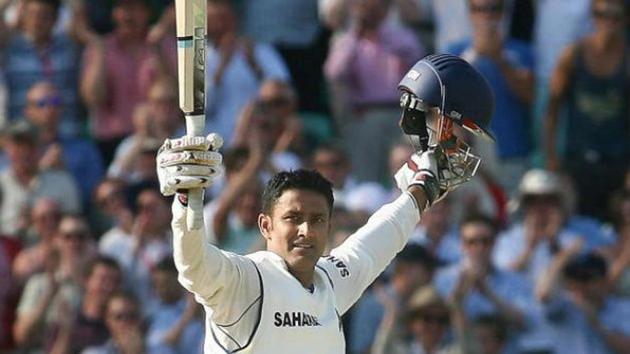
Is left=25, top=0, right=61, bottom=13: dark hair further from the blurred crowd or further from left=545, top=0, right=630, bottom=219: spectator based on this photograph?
left=545, top=0, right=630, bottom=219: spectator

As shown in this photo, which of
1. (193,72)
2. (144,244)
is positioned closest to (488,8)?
(144,244)

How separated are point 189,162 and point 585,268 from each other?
608 centimetres

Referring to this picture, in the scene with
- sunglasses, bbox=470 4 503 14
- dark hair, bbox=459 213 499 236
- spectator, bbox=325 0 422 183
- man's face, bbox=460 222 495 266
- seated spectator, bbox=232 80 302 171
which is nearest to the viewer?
man's face, bbox=460 222 495 266

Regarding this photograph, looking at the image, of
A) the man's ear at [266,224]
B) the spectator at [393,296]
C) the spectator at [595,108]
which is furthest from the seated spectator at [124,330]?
the man's ear at [266,224]

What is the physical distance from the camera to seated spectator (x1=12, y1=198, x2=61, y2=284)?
13016 millimetres

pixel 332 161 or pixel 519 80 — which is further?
pixel 519 80

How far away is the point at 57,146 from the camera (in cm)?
1369

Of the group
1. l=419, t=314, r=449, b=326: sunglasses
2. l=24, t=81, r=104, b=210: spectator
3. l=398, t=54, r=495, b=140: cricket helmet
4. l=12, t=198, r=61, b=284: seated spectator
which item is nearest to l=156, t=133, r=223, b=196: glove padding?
l=398, t=54, r=495, b=140: cricket helmet

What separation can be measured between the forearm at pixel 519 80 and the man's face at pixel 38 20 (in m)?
3.61

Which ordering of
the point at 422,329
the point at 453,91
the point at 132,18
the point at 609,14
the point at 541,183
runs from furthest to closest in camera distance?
the point at 132,18 → the point at 609,14 → the point at 541,183 → the point at 422,329 → the point at 453,91

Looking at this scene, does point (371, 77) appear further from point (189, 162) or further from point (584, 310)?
point (189, 162)

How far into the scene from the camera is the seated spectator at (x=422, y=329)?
12023 millimetres

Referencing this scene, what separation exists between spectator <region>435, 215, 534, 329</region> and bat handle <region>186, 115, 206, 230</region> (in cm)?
578

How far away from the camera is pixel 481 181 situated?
13.4 meters
